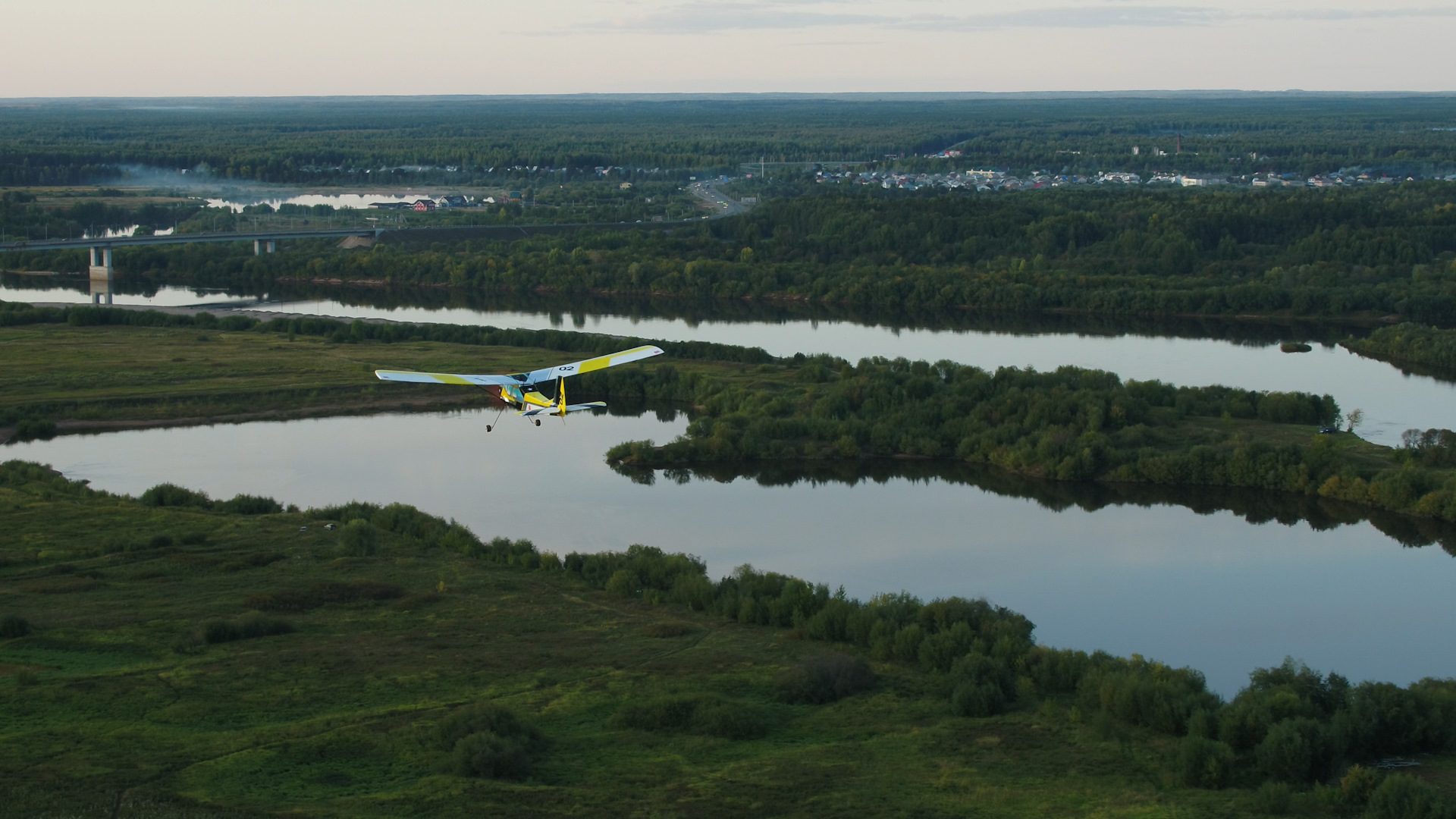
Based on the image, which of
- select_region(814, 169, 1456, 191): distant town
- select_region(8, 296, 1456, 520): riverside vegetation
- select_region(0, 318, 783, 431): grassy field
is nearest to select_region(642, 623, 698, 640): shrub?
select_region(8, 296, 1456, 520): riverside vegetation

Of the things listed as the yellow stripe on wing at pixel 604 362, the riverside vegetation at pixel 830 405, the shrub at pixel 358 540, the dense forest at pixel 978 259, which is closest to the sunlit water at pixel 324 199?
the dense forest at pixel 978 259

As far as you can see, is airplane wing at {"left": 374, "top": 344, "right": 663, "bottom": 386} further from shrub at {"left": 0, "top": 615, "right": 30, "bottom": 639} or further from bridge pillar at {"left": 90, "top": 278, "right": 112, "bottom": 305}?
bridge pillar at {"left": 90, "top": 278, "right": 112, "bottom": 305}

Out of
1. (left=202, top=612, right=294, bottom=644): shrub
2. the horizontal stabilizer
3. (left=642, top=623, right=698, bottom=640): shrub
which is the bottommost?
(left=642, top=623, right=698, bottom=640): shrub

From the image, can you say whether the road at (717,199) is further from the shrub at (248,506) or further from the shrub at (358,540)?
the shrub at (358,540)

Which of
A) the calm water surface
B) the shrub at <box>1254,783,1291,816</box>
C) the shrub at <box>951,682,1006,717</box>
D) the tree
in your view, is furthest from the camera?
the calm water surface

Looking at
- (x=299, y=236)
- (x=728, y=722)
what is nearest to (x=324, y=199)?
(x=299, y=236)

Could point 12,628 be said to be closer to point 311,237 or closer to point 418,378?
point 418,378

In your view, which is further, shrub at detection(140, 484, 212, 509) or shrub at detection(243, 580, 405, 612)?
shrub at detection(140, 484, 212, 509)

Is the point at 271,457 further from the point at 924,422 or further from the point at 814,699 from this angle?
the point at 814,699
